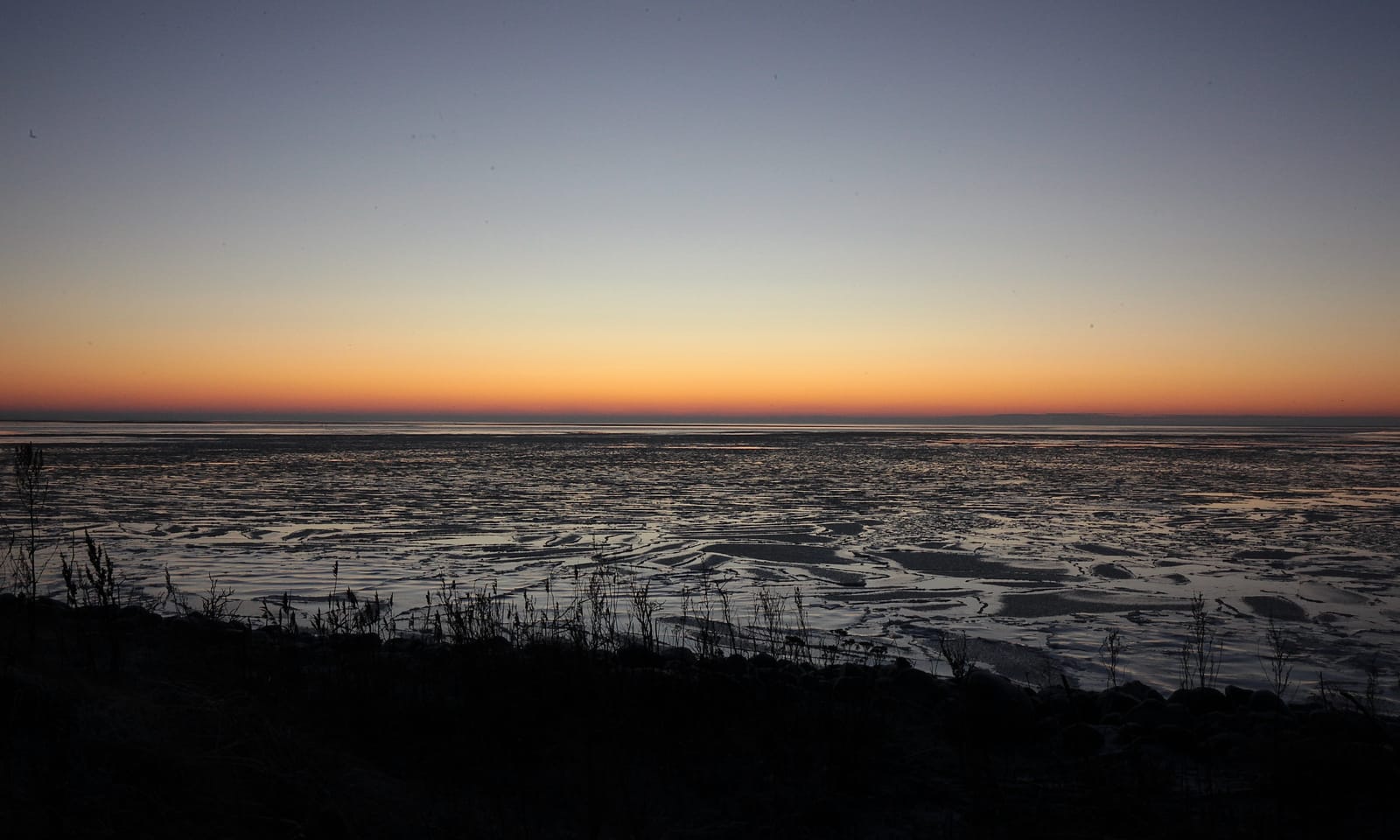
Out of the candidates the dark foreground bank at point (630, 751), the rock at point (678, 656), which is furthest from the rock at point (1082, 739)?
the rock at point (678, 656)

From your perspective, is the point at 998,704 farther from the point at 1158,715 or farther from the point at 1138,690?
the point at 1138,690

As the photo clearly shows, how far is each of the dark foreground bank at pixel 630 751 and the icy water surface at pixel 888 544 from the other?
63.8 inches

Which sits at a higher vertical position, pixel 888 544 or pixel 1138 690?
pixel 1138 690

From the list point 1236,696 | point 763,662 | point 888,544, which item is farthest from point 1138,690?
point 888,544

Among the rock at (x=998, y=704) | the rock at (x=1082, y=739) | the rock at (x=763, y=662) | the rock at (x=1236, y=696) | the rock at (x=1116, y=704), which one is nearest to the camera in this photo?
the rock at (x=1082, y=739)

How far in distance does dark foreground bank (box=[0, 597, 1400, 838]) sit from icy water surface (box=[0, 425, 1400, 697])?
1.62m

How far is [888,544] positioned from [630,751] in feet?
29.9

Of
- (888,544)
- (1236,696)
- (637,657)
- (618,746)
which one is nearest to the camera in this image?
(618,746)

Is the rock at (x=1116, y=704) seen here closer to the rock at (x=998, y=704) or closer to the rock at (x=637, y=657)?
the rock at (x=998, y=704)

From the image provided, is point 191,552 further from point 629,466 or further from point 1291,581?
point 629,466

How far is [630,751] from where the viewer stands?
4867 mm

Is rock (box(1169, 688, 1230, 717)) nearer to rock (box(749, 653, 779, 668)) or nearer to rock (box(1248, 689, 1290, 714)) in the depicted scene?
rock (box(1248, 689, 1290, 714))

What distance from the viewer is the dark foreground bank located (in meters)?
3.85

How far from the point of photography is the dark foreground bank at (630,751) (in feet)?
12.6
